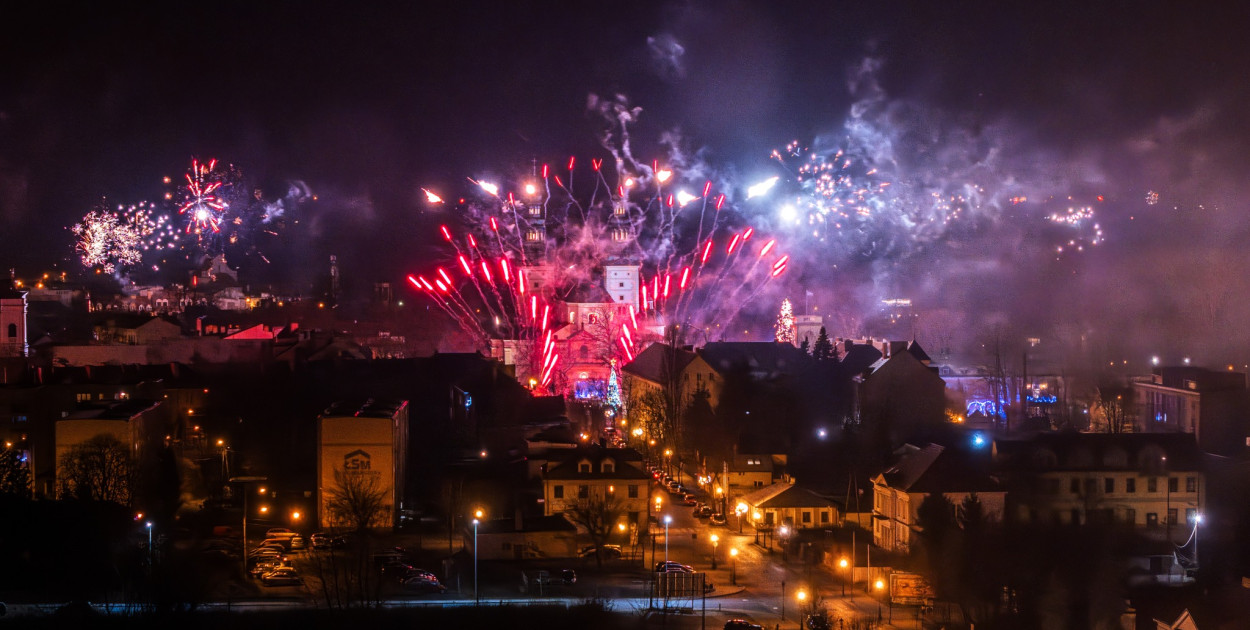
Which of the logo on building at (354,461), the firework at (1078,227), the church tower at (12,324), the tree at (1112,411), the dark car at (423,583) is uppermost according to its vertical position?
the firework at (1078,227)

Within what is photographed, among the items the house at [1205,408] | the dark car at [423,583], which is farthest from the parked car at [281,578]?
the house at [1205,408]

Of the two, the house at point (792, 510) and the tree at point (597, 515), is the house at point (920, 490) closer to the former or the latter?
the house at point (792, 510)

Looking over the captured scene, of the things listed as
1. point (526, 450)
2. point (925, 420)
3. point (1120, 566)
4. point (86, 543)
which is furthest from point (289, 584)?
point (925, 420)

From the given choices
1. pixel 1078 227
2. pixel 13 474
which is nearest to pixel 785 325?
pixel 1078 227

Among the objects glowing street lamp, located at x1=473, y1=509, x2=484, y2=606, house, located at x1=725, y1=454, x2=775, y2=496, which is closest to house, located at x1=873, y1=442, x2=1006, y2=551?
house, located at x1=725, y1=454, x2=775, y2=496

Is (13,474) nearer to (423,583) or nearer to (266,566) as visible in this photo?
(266,566)
